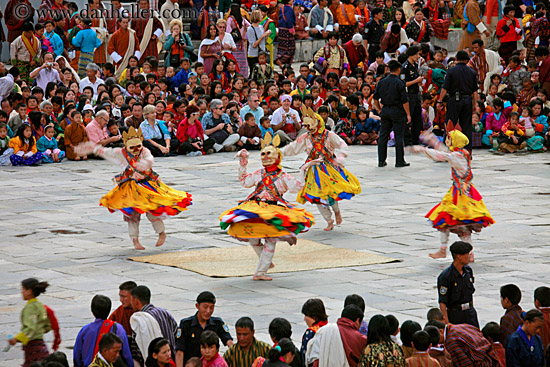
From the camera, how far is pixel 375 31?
77.6 feet

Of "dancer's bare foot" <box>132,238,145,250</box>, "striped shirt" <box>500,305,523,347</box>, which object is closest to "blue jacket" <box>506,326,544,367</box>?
"striped shirt" <box>500,305,523,347</box>

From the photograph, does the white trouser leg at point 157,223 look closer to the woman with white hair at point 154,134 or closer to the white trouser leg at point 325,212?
the white trouser leg at point 325,212

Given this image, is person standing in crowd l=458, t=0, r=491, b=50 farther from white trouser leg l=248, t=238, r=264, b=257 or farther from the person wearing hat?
white trouser leg l=248, t=238, r=264, b=257

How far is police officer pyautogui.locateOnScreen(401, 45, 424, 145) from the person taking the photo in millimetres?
18125

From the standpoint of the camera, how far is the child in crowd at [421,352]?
22.8 ft

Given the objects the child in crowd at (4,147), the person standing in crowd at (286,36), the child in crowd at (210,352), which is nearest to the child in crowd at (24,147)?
the child in crowd at (4,147)

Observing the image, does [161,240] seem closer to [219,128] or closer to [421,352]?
[421,352]

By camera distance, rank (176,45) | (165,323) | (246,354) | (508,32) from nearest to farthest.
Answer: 1. (246,354)
2. (165,323)
3. (176,45)
4. (508,32)

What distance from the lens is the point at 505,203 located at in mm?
14602

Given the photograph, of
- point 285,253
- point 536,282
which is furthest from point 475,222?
point 285,253

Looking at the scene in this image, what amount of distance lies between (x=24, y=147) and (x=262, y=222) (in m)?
7.68

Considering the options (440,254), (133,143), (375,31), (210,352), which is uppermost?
(375,31)

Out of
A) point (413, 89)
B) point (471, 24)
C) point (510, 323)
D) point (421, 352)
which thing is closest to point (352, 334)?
Answer: point (421, 352)

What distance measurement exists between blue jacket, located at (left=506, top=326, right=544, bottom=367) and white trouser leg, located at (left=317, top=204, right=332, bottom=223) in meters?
5.95
